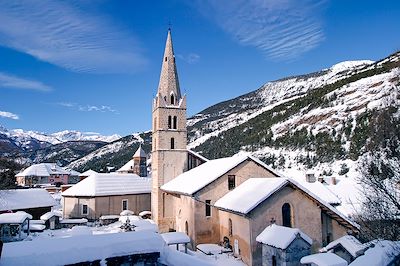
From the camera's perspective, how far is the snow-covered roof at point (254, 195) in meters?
21.7

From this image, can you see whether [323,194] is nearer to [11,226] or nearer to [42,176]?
[11,226]

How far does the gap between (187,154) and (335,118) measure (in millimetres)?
61077

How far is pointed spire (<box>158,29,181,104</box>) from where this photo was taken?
130 ft

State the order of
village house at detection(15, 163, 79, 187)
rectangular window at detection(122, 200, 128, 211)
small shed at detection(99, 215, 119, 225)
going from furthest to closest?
village house at detection(15, 163, 79, 187), rectangular window at detection(122, 200, 128, 211), small shed at detection(99, 215, 119, 225)

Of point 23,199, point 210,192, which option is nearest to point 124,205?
point 23,199

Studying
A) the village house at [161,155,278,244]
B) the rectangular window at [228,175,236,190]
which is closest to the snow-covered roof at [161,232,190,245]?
the village house at [161,155,278,244]

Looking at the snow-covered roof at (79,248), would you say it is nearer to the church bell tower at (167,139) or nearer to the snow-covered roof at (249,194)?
the snow-covered roof at (249,194)

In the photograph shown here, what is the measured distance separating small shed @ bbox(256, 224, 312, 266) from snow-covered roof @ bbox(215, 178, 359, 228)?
2.36m

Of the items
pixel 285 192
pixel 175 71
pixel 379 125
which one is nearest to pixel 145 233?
pixel 379 125

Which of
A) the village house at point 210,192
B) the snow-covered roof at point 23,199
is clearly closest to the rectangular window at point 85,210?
the snow-covered roof at point 23,199

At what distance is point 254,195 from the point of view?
22922mm

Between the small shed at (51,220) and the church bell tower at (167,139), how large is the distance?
11.0 metres

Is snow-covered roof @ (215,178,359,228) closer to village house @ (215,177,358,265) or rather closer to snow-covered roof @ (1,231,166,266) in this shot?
village house @ (215,177,358,265)

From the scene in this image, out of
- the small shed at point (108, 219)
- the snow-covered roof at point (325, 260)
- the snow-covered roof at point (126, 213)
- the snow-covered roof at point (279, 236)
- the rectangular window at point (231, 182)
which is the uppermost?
the rectangular window at point (231, 182)
